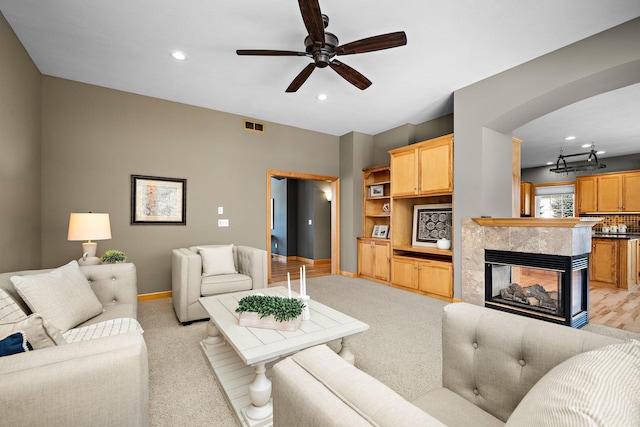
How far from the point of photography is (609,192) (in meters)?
6.77

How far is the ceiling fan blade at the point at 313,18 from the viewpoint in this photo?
1.99 m

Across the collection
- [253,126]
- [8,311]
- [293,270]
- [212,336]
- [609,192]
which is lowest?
[293,270]

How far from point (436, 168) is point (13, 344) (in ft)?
15.0

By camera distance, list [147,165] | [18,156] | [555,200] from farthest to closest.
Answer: [555,200] < [147,165] < [18,156]

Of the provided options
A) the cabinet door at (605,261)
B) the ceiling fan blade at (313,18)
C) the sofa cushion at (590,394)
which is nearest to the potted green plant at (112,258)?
the ceiling fan blade at (313,18)

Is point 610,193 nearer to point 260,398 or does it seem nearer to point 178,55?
point 260,398

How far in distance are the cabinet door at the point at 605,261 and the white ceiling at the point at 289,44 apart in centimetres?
211

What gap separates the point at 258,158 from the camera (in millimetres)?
5191

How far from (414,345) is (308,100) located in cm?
353

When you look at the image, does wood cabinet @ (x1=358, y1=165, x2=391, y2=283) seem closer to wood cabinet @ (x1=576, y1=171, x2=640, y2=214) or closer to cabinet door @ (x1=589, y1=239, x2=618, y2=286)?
cabinet door @ (x1=589, y1=239, x2=618, y2=286)

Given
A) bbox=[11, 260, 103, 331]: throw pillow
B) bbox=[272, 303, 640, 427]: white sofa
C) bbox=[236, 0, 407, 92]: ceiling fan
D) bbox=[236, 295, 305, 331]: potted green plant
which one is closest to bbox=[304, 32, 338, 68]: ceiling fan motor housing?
bbox=[236, 0, 407, 92]: ceiling fan

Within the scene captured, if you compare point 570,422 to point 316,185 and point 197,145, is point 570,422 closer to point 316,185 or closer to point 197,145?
point 197,145

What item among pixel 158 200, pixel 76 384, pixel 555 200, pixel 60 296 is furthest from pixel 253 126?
pixel 555 200

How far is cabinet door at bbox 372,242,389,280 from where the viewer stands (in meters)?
5.25
